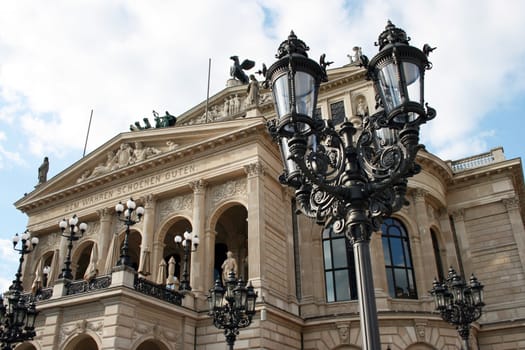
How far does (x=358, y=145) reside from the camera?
8.59m

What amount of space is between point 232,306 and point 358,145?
23.4ft

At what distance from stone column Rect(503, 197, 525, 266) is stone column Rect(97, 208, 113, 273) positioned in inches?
881

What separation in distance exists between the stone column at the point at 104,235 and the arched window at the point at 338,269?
11633mm

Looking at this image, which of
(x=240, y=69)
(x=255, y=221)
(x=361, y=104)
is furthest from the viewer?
(x=240, y=69)

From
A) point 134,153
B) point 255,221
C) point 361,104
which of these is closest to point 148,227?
point 134,153

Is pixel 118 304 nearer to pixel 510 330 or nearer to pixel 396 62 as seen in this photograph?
pixel 396 62

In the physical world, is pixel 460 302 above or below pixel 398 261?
below

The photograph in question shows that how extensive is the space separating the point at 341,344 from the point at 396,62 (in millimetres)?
17310

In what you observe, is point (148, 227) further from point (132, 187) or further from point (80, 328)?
point (80, 328)

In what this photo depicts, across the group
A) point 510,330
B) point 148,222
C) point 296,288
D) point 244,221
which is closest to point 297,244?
point 296,288

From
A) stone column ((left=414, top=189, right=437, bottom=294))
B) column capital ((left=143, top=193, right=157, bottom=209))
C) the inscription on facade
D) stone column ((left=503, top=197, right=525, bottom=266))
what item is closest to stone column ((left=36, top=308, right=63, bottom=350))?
column capital ((left=143, top=193, right=157, bottom=209))

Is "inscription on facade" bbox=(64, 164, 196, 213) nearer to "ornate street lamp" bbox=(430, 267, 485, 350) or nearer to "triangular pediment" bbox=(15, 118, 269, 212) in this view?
"triangular pediment" bbox=(15, 118, 269, 212)

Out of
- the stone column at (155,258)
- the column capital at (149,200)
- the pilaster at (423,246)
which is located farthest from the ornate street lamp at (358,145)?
the column capital at (149,200)

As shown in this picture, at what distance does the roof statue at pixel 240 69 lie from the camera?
35812 millimetres
